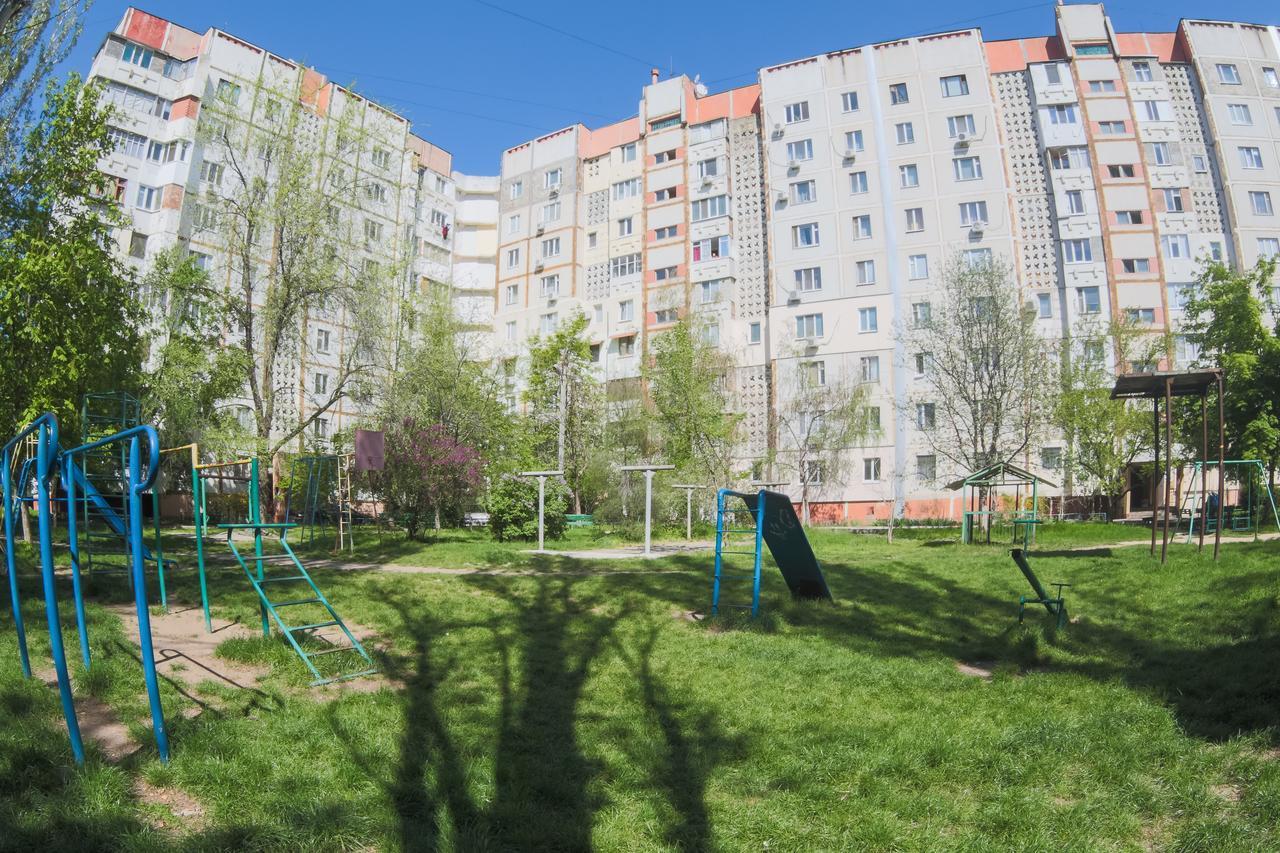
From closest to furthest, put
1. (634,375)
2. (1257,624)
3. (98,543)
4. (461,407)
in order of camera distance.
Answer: (1257,624), (98,543), (461,407), (634,375)

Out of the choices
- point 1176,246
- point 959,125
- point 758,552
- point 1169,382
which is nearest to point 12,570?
point 758,552

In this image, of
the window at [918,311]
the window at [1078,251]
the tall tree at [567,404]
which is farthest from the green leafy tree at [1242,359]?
the tall tree at [567,404]

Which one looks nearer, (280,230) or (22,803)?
(22,803)

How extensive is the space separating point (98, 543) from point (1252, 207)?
5256 cm

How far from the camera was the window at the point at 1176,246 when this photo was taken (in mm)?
38812

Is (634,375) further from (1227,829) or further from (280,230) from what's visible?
(1227,829)

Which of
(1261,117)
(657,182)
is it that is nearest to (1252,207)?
(1261,117)

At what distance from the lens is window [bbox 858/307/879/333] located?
40906mm

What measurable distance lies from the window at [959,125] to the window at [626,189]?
19.2 m

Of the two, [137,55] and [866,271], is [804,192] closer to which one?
[866,271]

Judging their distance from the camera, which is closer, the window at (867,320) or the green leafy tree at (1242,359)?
the green leafy tree at (1242,359)

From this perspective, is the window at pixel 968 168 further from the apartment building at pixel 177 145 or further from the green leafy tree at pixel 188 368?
the green leafy tree at pixel 188 368

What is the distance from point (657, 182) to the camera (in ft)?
157

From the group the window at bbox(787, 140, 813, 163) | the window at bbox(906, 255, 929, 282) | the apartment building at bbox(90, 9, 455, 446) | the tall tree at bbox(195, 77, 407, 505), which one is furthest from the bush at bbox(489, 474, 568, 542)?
the window at bbox(787, 140, 813, 163)
